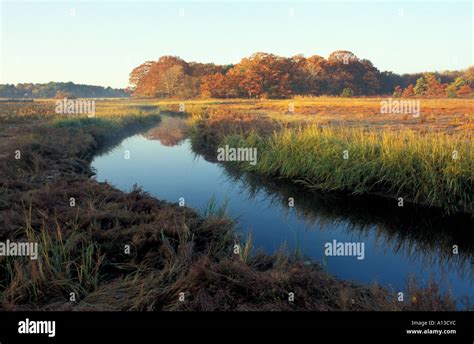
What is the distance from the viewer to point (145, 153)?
20.7 meters

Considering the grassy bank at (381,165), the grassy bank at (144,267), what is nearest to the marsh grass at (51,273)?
the grassy bank at (144,267)

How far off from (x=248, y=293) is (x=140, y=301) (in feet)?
4.39

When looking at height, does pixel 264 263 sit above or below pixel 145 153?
below

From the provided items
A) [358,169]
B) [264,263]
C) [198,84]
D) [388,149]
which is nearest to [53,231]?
[264,263]

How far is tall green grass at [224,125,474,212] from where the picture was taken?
9.01 metres

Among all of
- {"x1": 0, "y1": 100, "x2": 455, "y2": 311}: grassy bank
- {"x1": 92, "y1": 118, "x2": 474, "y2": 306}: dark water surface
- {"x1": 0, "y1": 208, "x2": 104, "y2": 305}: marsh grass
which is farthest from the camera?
{"x1": 92, "y1": 118, "x2": 474, "y2": 306}: dark water surface

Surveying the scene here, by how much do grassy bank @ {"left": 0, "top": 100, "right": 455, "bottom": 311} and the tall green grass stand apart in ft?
15.3

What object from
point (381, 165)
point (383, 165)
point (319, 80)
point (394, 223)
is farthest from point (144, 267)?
point (319, 80)

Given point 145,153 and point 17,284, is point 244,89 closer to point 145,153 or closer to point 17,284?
point 145,153

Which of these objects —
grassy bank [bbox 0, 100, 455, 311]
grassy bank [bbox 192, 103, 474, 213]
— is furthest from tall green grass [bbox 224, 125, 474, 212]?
grassy bank [bbox 0, 100, 455, 311]

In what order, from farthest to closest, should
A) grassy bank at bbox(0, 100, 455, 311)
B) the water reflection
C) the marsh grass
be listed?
the water reflection
the marsh grass
grassy bank at bbox(0, 100, 455, 311)

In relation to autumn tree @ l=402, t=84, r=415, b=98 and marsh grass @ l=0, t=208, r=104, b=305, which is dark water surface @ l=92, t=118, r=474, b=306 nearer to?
marsh grass @ l=0, t=208, r=104, b=305

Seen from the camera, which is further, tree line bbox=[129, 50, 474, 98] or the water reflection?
tree line bbox=[129, 50, 474, 98]

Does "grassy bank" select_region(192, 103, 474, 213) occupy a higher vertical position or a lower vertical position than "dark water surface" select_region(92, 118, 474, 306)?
higher
